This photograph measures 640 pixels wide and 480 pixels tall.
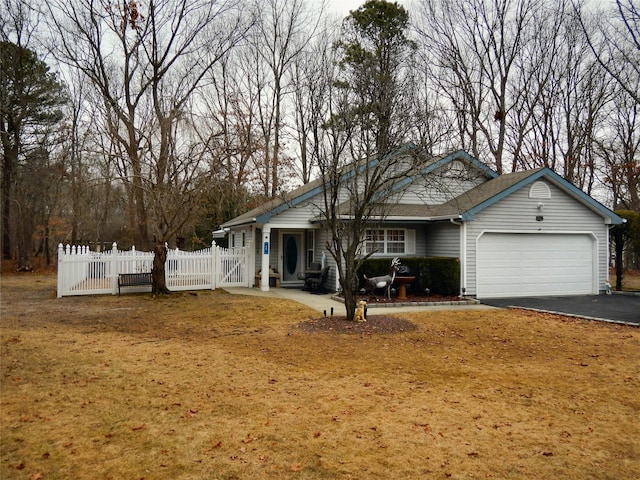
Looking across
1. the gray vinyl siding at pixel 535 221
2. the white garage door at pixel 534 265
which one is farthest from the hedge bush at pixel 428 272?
the white garage door at pixel 534 265

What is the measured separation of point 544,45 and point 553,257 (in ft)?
53.7

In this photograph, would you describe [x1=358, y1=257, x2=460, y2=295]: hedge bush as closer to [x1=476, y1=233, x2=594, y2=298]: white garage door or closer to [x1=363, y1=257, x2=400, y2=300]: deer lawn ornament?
[x1=363, y1=257, x2=400, y2=300]: deer lawn ornament

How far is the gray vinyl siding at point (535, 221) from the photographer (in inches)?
594

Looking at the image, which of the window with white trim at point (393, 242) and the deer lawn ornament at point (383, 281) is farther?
the window with white trim at point (393, 242)

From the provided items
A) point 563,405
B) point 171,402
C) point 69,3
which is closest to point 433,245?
point 563,405

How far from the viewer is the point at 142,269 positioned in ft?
56.3

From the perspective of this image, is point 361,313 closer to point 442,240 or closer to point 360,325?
point 360,325

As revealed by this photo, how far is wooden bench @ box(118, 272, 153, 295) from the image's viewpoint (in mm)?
15609

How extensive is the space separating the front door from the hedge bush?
4.54 meters

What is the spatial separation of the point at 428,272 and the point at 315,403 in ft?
35.4

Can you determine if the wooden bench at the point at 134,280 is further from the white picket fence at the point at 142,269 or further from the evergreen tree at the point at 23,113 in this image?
the evergreen tree at the point at 23,113

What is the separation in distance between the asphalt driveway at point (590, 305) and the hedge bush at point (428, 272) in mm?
1238

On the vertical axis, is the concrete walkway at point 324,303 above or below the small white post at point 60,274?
below

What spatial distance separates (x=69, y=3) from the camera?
17.6m
